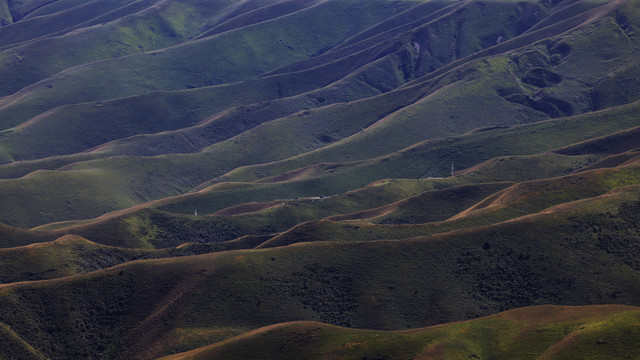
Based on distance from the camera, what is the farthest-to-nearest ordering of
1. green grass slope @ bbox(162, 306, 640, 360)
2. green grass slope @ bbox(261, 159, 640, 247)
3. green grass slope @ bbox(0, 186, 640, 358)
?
green grass slope @ bbox(261, 159, 640, 247), green grass slope @ bbox(0, 186, 640, 358), green grass slope @ bbox(162, 306, 640, 360)

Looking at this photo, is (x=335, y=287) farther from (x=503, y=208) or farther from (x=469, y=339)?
(x=503, y=208)

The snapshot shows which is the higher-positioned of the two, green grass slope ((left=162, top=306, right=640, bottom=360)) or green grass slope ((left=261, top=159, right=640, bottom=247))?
green grass slope ((left=162, top=306, right=640, bottom=360))

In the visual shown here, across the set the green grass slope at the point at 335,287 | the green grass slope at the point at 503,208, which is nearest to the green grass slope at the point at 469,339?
the green grass slope at the point at 335,287

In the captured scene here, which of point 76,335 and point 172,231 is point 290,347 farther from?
point 172,231

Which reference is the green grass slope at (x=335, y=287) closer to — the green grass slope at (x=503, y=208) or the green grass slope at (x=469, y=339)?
the green grass slope at (x=503, y=208)

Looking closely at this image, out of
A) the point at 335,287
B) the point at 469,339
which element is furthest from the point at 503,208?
the point at 469,339

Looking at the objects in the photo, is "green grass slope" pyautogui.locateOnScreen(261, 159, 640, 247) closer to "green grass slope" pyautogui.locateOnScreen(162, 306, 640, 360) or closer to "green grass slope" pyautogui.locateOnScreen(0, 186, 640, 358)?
"green grass slope" pyautogui.locateOnScreen(0, 186, 640, 358)

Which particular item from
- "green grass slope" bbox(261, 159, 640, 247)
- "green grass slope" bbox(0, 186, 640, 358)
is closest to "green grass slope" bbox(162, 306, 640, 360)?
"green grass slope" bbox(0, 186, 640, 358)

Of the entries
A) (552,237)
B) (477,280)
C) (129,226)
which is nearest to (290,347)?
(477,280)

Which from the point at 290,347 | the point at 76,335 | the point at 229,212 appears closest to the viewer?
the point at 290,347
